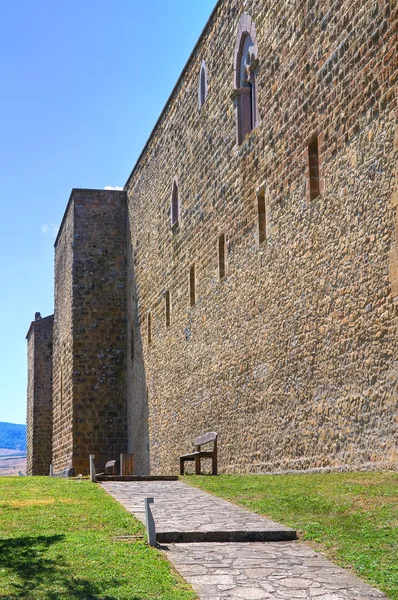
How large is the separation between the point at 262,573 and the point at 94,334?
21804 millimetres

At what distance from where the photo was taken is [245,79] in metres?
16.2

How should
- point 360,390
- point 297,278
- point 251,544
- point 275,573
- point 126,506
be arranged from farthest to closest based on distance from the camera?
point 297,278, point 360,390, point 126,506, point 251,544, point 275,573

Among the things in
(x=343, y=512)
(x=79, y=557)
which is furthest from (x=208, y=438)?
(x=79, y=557)

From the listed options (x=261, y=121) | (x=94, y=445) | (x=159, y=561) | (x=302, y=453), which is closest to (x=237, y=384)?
(x=302, y=453)

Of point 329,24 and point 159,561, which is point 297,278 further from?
point 159,561

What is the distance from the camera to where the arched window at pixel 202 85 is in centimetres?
1888

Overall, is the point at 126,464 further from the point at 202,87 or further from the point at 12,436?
the point at 12,436

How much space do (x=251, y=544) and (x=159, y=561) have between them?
45.5 inches

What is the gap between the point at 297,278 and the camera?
12898 millimetres

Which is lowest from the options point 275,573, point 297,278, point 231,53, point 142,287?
point 275,573

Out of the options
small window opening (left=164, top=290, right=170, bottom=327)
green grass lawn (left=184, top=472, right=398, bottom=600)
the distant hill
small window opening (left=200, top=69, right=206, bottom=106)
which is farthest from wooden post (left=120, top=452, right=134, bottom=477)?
the distant hill

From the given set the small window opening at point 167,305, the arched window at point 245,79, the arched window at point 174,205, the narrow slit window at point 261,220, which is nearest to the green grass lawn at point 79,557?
the narrow slit window at point 261,220

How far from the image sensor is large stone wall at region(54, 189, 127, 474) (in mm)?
26953

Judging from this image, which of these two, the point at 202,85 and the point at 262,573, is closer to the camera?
the point at 262,573
